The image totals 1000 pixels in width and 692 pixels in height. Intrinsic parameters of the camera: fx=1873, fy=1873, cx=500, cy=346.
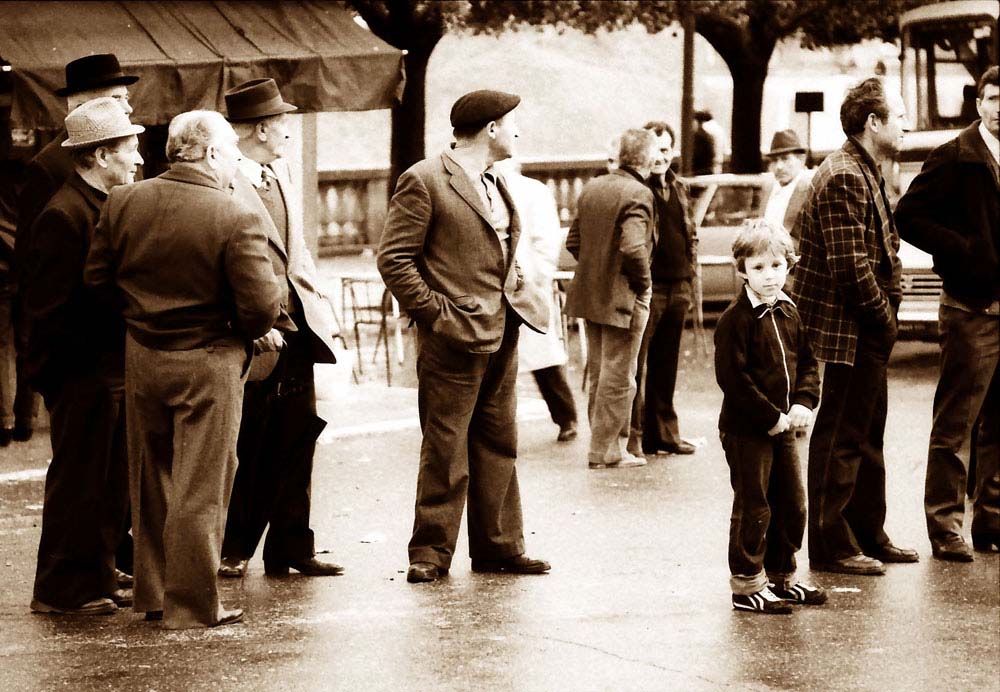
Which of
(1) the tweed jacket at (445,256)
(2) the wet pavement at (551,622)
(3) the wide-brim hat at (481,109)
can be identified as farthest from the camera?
(3) the wide-brim hat at (481,109)

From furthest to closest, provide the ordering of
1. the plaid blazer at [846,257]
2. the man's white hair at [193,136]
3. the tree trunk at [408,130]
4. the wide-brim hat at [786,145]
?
the tree trunk at [408,130] → the wide-brim hat at [786,145] → the plaid blazer at [846,257] → the man's white hair at [193,136]

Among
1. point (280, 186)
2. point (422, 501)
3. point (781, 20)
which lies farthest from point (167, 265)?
point (781, 20)

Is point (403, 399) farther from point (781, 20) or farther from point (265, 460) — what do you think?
point (781, 20)

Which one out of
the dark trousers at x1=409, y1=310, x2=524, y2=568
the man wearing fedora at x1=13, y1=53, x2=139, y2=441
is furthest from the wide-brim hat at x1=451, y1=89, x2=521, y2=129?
the man wearing fedora at x1=13, y1=53, x2=139, y2=441

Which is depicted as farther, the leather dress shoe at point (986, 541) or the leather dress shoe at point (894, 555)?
the leather dress shoe at point (986, 541)

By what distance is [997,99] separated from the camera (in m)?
8.57

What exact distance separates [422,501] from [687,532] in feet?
5.47

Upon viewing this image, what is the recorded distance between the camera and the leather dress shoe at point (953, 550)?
8.41 metres

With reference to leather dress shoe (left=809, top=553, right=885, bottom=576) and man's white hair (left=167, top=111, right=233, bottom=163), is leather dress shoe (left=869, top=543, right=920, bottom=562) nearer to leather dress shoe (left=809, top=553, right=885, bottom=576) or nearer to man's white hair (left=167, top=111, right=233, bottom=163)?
leather dress shoe (left=809, top=553, right=885, bottom=576)

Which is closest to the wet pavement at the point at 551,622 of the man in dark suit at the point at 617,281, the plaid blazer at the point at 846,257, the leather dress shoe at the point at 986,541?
the leather dress shoe at the point at 986,541

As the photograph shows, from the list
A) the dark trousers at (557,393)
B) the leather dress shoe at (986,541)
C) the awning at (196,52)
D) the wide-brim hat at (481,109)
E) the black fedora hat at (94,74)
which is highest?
the awning at (196,52)

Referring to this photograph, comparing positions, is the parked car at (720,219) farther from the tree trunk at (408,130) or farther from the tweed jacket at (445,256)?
the tweed jacket at (445,256)

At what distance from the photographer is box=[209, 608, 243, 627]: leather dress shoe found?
22.8ft

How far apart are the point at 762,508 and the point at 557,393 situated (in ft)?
15.6
